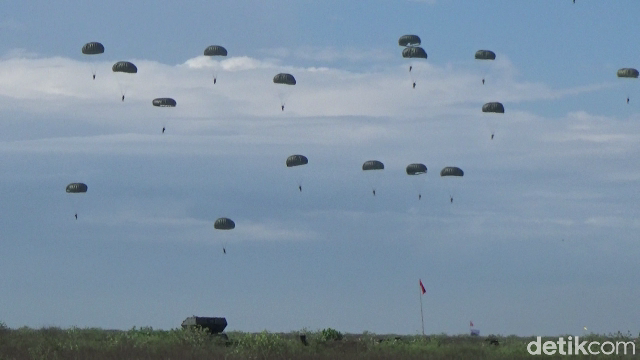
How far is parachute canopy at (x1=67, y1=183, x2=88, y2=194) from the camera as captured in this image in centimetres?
7496

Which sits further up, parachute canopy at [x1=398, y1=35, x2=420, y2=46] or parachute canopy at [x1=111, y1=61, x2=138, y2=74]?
parachute canopy at [x1=398, y1=35, x2=420, y2=46]

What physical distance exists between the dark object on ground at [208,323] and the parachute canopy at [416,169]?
63.2 feet

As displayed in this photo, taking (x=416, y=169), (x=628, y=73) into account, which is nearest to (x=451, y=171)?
(x=416, y=169)

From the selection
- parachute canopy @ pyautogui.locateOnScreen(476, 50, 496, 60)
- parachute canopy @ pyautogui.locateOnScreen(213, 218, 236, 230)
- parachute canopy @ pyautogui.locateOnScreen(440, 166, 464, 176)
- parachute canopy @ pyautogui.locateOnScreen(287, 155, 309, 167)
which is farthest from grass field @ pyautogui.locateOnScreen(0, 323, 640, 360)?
parachute canopy @ pyautogui.locateOnScreen(476, 50, 496, 60)

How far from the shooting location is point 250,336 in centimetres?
5591

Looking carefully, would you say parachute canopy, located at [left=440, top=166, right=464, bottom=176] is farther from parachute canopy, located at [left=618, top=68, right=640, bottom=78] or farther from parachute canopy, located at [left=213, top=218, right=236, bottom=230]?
parachute canopy, located at [left=213, top=218, right=236, bottom=230]

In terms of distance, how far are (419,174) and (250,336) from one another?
900 inches

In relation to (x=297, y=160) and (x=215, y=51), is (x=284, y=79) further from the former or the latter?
(x=297, y=160)

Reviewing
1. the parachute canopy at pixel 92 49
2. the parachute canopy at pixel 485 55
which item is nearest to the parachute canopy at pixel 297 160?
the parachute canopy at pixel 485 55

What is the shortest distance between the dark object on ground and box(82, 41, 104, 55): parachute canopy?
21.1 meters

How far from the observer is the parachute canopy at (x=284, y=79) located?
227 feet

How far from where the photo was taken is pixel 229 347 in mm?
55312

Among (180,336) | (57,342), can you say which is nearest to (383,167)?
(180,336)

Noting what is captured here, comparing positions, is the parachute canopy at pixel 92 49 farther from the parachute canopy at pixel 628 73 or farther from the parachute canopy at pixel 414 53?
the parachute canopy at pixel 628 73
